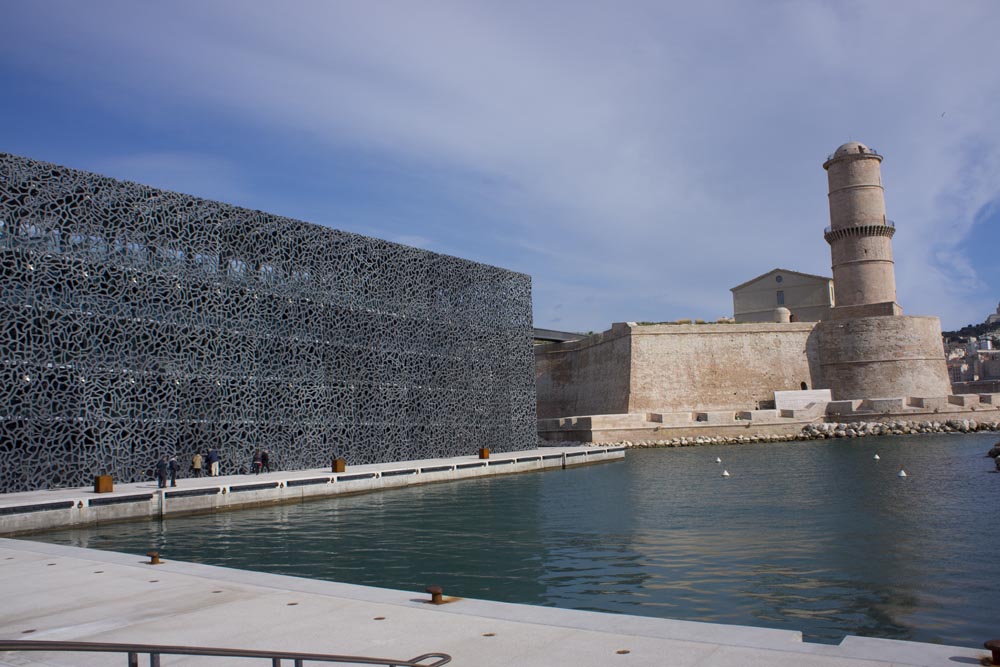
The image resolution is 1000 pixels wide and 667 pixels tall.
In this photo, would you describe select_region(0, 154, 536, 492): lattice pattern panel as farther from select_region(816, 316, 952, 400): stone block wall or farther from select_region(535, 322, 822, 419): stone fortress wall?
select_region(816, 316, 952, 400): stone block wall

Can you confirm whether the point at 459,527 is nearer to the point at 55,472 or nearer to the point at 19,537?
the point at 19,537

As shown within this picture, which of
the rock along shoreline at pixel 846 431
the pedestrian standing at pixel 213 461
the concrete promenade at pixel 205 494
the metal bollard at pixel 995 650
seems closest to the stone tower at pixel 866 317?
the rock along shoreline at pixel 846 431

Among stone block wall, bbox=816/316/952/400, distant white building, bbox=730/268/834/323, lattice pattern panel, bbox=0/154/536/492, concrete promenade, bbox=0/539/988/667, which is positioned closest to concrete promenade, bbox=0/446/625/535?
lattice pattern panel, bbox=0/154/536/492

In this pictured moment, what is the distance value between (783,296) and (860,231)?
11.6 meters

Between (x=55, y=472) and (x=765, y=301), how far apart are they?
45.3 metres

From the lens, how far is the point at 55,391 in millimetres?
16297

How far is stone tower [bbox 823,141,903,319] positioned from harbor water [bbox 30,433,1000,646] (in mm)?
22817

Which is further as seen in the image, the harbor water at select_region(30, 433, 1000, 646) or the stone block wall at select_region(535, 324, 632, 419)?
the stone block wall at select_region(535, 324, 632, 419)

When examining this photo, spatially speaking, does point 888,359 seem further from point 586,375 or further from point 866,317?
point 586,375

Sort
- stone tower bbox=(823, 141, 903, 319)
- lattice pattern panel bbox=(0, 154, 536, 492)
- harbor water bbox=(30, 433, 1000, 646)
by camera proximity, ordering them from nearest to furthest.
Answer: harbor water bbox=(30, 433, 1000, 646) < lattice pattern panel bbox=(0, 154, 536, 492) < stone tower bbox=(823, 141, 903, 319)

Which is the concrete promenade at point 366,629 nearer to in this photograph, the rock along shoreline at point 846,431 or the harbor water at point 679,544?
the harbor water at point 679,544

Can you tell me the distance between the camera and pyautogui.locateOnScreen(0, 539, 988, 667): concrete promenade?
4312mm

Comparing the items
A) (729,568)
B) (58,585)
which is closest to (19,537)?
(58,585)

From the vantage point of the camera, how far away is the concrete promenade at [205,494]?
43.3 ft
